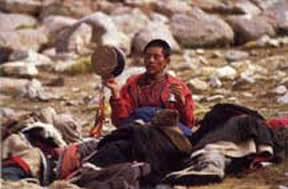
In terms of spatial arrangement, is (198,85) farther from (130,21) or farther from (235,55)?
(130,21)

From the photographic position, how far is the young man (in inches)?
203

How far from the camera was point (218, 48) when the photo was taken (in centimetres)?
1286

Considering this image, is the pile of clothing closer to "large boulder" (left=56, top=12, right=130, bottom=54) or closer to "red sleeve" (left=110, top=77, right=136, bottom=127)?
"red sleeve" (left=110, top=77, right=136, bottom=127)

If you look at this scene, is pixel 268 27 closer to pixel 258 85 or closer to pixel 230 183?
pixel 258 85

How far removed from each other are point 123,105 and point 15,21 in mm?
10785

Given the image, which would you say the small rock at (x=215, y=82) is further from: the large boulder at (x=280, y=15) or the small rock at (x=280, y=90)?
the large boulder at (x=280, y=15)

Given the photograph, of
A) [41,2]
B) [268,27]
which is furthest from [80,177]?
[41,2]

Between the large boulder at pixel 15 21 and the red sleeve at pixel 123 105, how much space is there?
9676 mm

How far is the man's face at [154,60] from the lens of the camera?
5.23 metres

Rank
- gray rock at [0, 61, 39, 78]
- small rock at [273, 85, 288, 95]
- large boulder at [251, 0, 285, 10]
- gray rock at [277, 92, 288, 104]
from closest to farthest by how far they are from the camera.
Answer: gray rock at [277, 92, 288, 104], small rock at [273, 85, 288, 95], gray rock at [0, 61, 39, 78], large boulder at [251, 0, 285, 10]

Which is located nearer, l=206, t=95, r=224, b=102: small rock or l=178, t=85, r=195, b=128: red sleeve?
l=178, t=85, r=195, b=128: red sleeve

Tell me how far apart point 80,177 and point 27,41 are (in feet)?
30.1

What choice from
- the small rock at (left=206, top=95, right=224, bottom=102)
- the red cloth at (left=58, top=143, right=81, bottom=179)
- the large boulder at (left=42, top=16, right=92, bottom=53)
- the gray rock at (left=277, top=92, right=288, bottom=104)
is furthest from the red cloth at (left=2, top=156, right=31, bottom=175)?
the large boulder at (left=42, top=16, right=92, bottom=53)

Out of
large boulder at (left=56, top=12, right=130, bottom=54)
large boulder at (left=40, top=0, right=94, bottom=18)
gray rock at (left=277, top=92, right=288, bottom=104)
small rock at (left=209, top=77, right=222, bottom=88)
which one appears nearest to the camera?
gray rock at (left=277, top=92, right=288, bottom=104)
